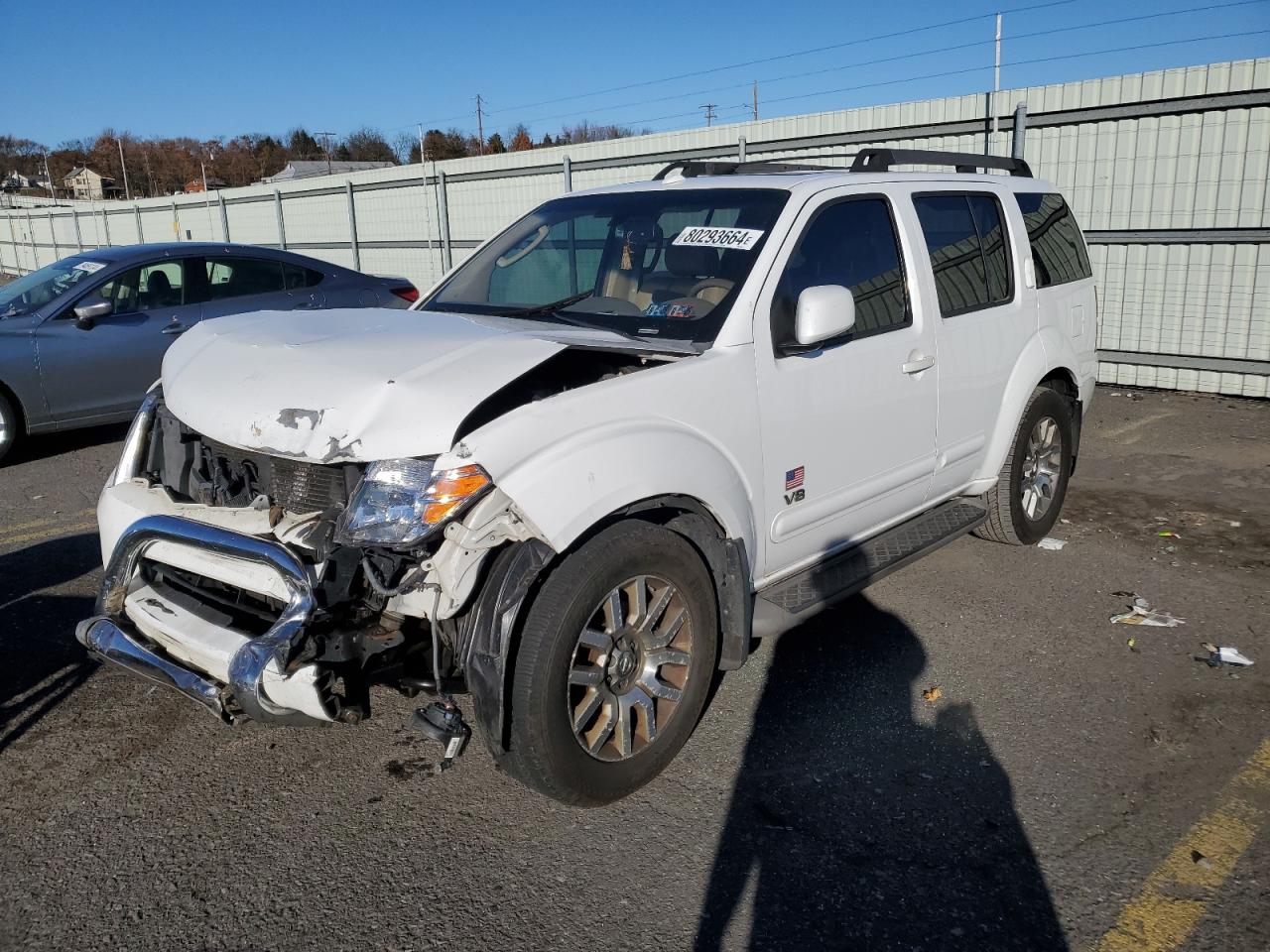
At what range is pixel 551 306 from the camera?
4203 mm

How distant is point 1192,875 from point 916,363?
2.17 m

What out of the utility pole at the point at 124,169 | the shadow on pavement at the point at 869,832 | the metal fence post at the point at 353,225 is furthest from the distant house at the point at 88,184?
the shadow on pavement at the point at 869,832

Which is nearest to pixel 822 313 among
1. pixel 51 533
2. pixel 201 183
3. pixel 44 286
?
pixel 51 533

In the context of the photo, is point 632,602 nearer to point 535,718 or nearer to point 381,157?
point 535,718

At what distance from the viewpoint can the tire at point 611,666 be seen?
9.52 ft

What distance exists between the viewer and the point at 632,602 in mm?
3188

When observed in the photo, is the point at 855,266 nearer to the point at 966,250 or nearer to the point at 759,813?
the point at 966,250

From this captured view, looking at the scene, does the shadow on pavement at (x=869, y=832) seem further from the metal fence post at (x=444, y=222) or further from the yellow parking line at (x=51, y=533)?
the metal fence post at (x=444, y=222)

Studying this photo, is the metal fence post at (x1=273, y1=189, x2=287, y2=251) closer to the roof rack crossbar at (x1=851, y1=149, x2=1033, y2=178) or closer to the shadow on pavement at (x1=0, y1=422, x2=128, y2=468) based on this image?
the shadow on pavement at (x1=0, y1=422, x2=128, y2=468)

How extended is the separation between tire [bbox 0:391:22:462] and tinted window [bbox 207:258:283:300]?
70.0 inches

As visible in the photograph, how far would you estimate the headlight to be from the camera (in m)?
2.85

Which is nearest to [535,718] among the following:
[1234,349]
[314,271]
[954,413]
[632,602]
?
[632,602]

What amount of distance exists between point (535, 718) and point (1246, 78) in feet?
30.7

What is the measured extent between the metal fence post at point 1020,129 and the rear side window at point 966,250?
5893 millimetres
